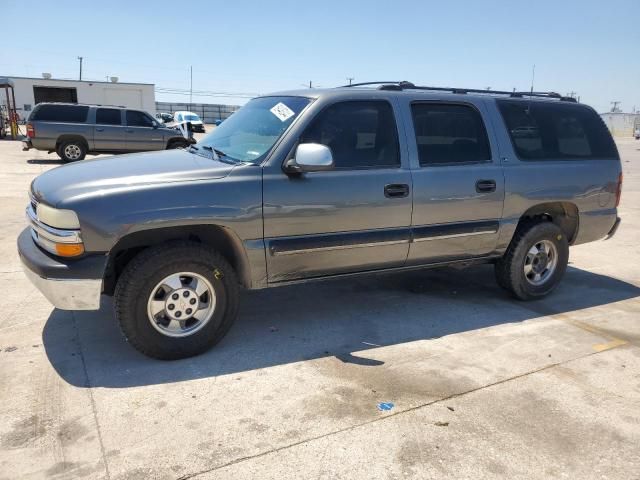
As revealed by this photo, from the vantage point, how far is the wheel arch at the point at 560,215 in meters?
4.93

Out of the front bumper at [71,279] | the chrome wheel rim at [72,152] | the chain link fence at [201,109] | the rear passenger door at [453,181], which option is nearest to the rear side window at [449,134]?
the rear passenger door at [453,181]

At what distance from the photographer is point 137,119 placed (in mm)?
16578

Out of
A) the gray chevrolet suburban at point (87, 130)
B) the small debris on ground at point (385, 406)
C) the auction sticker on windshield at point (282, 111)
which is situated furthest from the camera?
the gray chevrolet suburban at point (87, 130)

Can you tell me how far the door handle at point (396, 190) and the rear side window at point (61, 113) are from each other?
1460cm

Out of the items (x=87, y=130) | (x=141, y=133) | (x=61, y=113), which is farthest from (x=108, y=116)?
(x=61, y=113)

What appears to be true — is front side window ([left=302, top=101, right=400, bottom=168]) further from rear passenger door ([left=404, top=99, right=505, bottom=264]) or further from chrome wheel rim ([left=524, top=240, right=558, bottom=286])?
chrome wheel rim ([left=524, top=240, right=558, bottom=286])

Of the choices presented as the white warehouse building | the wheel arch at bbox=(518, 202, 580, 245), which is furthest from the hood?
the white warehouse building

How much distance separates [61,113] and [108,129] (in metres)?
1.40

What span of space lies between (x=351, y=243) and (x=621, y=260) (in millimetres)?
4610

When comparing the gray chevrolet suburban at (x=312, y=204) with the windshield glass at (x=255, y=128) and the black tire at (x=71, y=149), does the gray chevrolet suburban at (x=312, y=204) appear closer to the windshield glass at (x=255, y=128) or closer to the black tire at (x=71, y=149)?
the windshield glass at (x=255, y=128)

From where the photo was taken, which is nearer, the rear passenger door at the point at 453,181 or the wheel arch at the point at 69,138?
the rear passenger door at the point at 453,181

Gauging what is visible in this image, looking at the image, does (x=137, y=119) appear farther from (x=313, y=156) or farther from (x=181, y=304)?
(x=313, y=156)

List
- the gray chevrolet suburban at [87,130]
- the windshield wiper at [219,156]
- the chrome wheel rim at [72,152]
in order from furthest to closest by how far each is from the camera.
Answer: the chrome wheel rim at [72,152] < the gray chevrolet suburban at [87,130] < the windshield wiper at [219,156]

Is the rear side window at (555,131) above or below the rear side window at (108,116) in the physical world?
below
